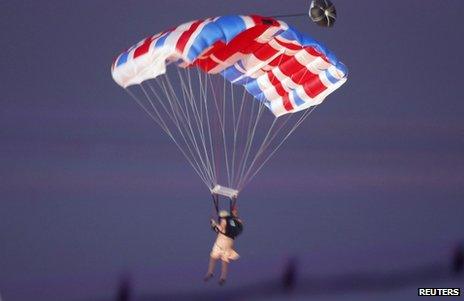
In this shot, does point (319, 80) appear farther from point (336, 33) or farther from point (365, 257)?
point (365, 257)

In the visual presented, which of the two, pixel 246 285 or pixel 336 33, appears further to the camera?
pixel 336 33

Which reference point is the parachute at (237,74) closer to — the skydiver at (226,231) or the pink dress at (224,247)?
the skydiver at (226,231)

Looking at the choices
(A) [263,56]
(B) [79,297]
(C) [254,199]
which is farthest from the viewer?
(C) [254,199]

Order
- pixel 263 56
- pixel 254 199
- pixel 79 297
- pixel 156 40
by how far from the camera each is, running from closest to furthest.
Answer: pixel 156 40 → pixel 263 56 → pixel 79 297 → pixel 254 199

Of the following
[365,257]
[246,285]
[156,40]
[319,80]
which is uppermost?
[319,80]

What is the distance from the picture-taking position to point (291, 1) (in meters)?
6.14

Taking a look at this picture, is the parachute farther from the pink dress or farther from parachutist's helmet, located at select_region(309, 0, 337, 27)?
the pink dress

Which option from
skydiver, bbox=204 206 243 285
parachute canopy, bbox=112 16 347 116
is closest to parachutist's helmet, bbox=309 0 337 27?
parachute canopy, bbox=112 16 347 116

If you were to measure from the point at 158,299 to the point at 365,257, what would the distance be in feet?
6.52

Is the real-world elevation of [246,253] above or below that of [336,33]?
below

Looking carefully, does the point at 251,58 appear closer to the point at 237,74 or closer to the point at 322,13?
the point at 237,74

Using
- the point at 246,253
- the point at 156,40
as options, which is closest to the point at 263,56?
the point at 156,40

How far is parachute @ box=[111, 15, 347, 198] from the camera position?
4.12 m

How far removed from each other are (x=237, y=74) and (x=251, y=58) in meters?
0.28
